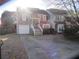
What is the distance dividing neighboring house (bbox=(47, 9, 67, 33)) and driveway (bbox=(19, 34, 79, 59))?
0.26 feet

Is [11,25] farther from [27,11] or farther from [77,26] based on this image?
[77,26]

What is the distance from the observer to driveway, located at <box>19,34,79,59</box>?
141 cm

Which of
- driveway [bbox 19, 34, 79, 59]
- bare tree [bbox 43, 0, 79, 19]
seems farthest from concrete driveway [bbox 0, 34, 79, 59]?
bare tree [bbox 43, 0, 79, 19]

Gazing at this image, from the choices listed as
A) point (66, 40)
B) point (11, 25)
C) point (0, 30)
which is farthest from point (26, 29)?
point (66, 40)

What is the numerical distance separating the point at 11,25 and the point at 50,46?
0.43 meters

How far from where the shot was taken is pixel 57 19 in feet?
4.62

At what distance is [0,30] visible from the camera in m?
1.40

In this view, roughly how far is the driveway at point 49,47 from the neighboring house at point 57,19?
8cm

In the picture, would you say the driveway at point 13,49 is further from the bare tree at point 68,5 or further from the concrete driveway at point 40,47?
the bare tree at point 68,5

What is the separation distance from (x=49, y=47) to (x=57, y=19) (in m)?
0.28

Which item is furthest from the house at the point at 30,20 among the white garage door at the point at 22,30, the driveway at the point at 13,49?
the driveway at the point at 13,49

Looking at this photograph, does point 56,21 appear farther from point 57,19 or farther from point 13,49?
point 13,49

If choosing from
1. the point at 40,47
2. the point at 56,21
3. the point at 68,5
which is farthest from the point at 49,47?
the point at 68,5

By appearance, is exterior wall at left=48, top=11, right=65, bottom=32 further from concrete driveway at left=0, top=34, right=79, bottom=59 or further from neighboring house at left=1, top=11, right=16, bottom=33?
neighboring house at left=1, top=11, right=16, bottom=33
